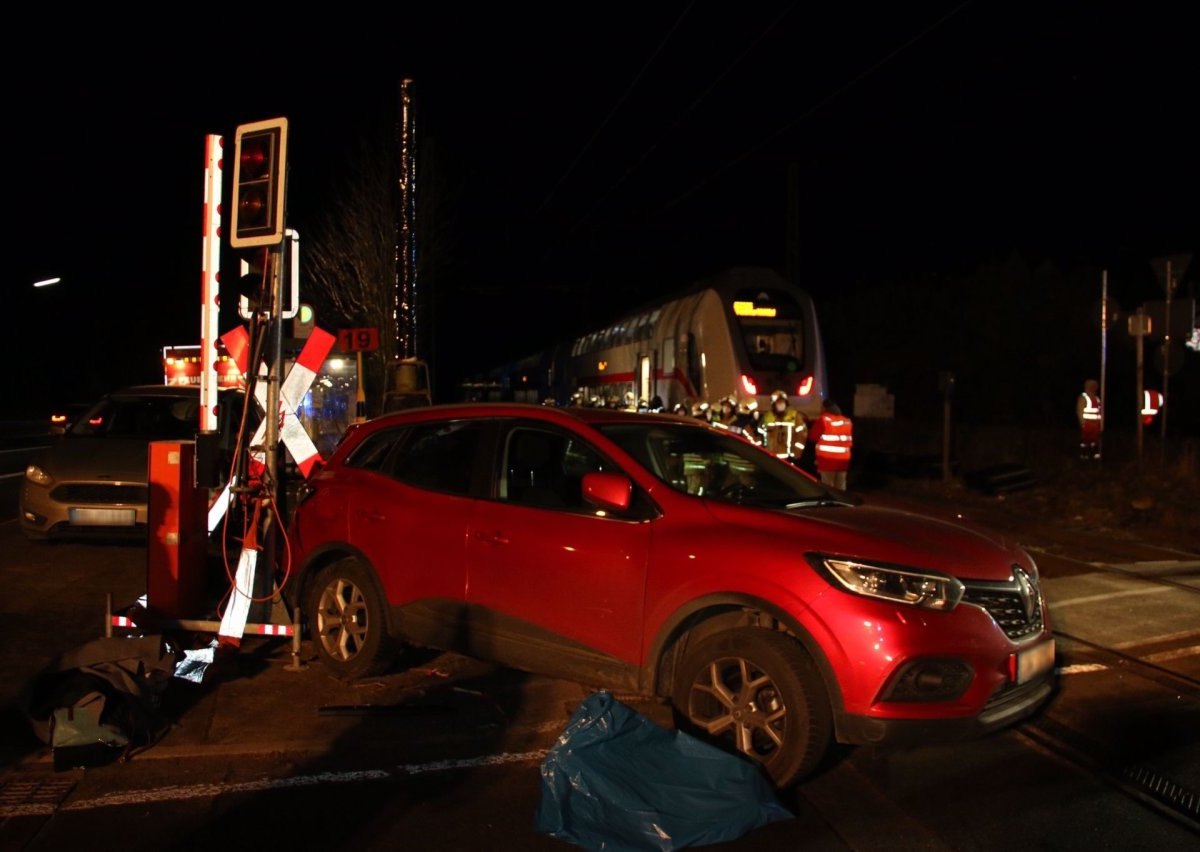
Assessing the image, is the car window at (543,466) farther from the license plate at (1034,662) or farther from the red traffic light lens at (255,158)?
the red traffic light lens at (255,158)

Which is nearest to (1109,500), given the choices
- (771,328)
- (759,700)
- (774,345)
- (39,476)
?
(774,345)

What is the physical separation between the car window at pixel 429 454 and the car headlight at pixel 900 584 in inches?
89.1

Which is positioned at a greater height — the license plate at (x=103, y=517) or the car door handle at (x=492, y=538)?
the car door handle at (x=492, y=538)

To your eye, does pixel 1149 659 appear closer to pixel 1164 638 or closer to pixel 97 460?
pixel 1164 638

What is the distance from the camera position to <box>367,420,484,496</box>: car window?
19.8 ft

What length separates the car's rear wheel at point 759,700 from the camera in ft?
14.7

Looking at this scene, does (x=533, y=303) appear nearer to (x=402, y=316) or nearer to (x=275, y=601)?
(x=402, y=316)

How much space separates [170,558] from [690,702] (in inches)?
140

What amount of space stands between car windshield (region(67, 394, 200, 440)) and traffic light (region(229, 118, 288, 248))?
4713 mm

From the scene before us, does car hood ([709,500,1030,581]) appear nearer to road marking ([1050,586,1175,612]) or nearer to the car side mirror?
the car side mirror

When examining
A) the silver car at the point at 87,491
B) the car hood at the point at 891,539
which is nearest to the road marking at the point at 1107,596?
the car hood at the point at 891,539

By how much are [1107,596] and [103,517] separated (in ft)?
28.8

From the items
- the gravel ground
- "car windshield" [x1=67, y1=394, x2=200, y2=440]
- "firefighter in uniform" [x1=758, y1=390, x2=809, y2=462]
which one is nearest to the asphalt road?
"car windshield" [x1=67, y1=394, x2=200, y2=440]

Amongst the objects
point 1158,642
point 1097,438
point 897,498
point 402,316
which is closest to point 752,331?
point 897,498
